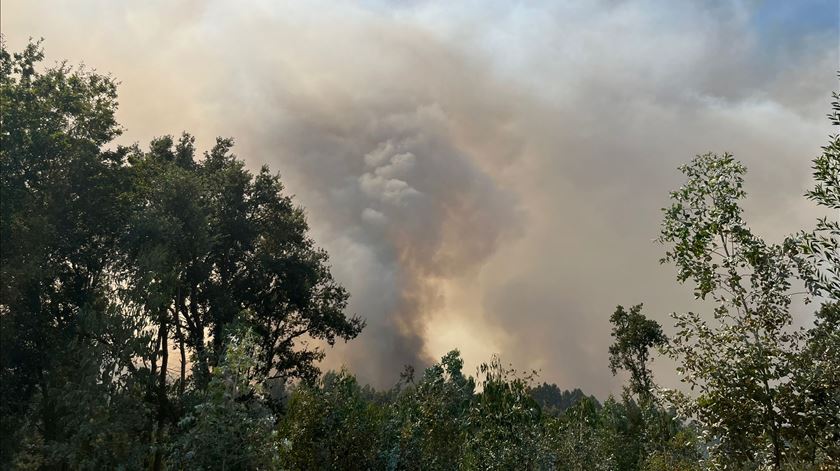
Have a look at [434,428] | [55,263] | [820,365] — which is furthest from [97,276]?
[820,365]

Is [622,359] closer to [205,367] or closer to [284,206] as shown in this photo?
[284,206]

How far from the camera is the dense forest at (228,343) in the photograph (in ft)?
36.7

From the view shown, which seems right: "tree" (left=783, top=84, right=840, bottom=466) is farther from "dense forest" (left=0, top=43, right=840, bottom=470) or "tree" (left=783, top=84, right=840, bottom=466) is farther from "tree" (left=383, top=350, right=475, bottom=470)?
"tree" (left=383, top=350, right=475, bottom=470)

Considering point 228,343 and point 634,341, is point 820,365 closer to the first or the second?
point 228,343

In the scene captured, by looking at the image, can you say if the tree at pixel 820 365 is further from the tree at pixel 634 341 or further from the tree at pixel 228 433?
the tree at pixel 634 341

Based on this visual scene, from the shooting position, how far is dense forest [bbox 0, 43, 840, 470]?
1118cm

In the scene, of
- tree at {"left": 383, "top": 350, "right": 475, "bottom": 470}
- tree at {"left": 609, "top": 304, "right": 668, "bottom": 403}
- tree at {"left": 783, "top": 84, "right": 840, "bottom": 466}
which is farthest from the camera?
tree at {"left": 609, "top": 304, "right": 668, "bottom": 403}

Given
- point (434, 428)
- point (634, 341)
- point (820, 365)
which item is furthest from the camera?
point (634, 341)

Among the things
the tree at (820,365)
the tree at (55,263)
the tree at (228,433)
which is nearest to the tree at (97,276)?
the tree at (55,263)

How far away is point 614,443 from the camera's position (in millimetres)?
47812

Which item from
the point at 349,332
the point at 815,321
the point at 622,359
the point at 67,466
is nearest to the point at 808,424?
the point at 815,321

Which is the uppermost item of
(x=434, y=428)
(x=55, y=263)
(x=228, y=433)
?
(x=55, y=263)

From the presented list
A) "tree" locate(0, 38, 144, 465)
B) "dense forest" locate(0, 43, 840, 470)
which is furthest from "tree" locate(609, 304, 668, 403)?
"tree" locate(0, 38, 144, 465)

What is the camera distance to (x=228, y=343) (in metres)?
29.6
